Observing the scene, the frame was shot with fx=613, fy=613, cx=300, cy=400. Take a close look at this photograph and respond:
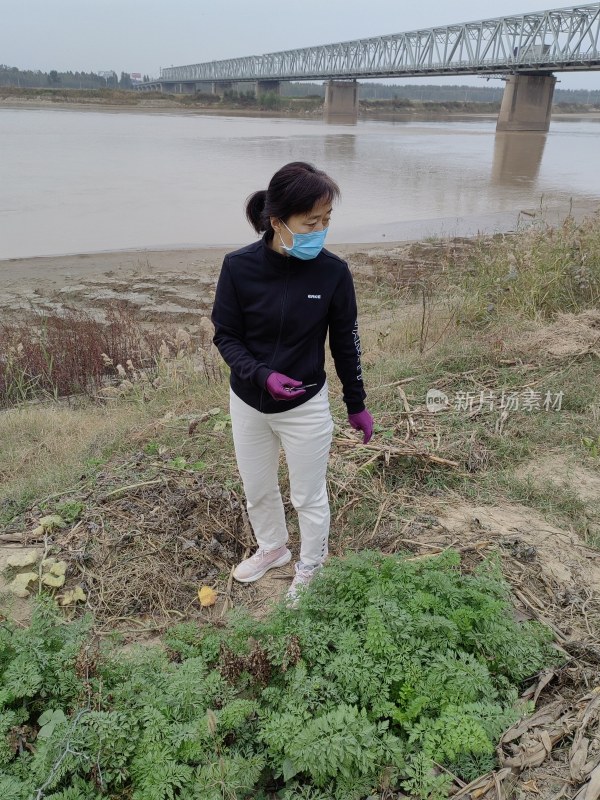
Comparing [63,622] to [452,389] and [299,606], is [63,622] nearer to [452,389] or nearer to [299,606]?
[299,606]

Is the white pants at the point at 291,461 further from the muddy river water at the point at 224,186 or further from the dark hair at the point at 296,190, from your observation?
the muddy river water at the point at 224,186

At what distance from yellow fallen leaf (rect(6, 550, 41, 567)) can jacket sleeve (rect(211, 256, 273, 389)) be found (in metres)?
1.50

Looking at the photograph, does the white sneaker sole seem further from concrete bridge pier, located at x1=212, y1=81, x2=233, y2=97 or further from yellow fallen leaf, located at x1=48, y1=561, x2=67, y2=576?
concrete bridge pier, located at x1=212, y1=81, x2=233, y2=97

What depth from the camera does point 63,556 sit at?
10.3ft

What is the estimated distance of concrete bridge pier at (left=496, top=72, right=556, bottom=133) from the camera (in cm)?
5397

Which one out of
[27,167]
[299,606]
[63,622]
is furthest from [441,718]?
[27,167]

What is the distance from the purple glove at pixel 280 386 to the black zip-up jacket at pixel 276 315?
1.1 inches

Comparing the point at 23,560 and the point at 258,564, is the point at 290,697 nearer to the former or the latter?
the point at 258,564

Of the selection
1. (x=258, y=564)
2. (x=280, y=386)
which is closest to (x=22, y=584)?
(x=258, y=564)

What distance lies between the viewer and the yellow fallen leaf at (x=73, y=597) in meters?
2.93

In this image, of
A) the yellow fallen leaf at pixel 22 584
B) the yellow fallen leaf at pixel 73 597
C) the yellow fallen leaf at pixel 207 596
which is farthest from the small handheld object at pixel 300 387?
the yellow fallen leaf at pixel 22 584

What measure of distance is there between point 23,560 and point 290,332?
71.5 inches

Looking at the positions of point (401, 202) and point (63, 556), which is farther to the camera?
point (401, 202)

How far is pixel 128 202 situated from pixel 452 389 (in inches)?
559
